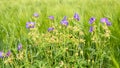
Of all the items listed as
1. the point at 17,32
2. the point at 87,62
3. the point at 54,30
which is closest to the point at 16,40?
the point at 17,32

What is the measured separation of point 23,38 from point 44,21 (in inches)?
7.9

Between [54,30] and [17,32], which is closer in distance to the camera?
[54,30]

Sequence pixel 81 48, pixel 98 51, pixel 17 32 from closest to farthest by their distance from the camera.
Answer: pixel 98 51
pixel 81 48
pixel 17 32

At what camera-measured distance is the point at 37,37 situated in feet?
4.58

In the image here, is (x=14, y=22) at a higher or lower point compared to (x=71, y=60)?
higher

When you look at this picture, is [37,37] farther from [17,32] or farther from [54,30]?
[17,32]

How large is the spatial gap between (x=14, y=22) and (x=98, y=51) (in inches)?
23.1

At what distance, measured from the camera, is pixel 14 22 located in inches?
68.6

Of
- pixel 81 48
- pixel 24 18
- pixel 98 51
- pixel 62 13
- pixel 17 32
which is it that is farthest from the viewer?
pixel 62 13

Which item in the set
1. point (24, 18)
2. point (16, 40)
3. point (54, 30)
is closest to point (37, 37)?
point (54, 30)

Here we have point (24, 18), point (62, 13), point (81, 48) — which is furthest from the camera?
point (62, 13)

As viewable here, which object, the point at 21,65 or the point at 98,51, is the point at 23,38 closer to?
the point at 21,65

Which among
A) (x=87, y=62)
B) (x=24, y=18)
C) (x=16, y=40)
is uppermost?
(x=24, y=18)

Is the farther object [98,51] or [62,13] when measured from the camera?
[62,13]
